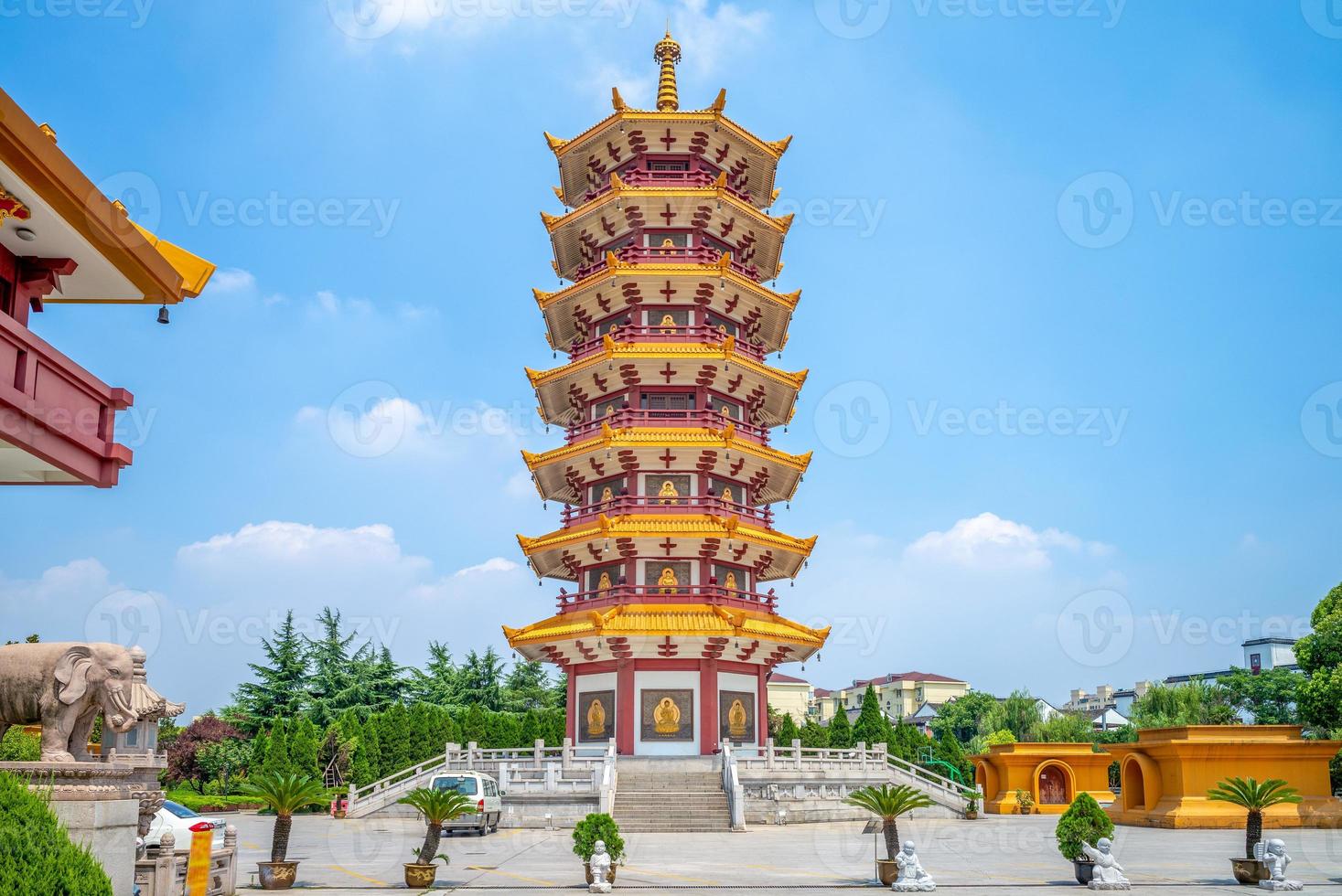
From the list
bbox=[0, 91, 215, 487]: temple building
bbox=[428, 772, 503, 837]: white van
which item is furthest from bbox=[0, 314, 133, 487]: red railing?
bbox=[428, 772, 503, 837]: white van

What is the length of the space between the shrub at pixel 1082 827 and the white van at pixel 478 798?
1470 centimetres

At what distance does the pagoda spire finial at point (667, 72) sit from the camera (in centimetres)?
4312

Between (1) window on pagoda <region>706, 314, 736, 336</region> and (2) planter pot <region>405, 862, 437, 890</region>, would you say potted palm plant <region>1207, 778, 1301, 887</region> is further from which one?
(1) window on pagoda <region>706, 314, 736, 336</region>

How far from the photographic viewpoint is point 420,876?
17750 mm

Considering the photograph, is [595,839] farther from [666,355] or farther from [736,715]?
[666,355]

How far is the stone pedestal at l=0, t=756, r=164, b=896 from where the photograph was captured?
12141 millimetres

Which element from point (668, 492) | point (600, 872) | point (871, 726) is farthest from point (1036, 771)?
point (600, 872)

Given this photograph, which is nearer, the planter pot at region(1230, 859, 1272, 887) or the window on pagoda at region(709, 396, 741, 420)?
the planter pot at region(1230, 859, 1272, 887)

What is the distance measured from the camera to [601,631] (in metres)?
34.0

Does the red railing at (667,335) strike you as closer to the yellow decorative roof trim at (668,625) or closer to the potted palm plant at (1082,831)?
the yellow decorative roof trim at (668,625)

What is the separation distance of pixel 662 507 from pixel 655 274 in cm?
787

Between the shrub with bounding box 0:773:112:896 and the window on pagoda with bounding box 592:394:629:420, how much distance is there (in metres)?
30.0

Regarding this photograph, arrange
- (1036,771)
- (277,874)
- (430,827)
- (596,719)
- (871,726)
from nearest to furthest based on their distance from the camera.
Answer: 1. (277,874)
2. (430,827)
3. (596,719)
4. (1036,771)
5. (871,726)

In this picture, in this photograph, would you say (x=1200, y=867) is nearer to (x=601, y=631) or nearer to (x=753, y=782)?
(x=753, y=782)
